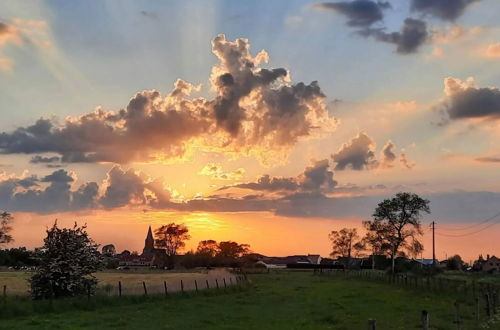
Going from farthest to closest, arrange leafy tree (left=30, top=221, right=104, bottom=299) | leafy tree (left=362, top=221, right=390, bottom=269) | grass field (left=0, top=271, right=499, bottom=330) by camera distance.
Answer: leafy tree (left=362, top=221, right=390, bottom=269) < leafy tree (left=30, top=221, right=104, bottom=299) < grass field (left=0, top=271, right=499, bottom=330)

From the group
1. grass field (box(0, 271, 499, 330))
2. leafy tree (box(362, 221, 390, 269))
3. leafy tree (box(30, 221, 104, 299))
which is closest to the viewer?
grass field (box(0, 271, 499, 330))

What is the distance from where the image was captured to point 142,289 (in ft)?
162

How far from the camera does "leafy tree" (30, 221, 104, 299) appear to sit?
44594 mm

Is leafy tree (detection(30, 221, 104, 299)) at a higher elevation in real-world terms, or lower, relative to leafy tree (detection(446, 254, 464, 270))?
higher

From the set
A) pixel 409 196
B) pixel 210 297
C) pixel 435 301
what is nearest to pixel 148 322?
pixel 210 297

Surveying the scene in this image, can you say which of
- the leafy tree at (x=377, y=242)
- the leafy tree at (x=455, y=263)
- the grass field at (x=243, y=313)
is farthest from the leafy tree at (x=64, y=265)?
the leafy tree at (x=455, y=263)

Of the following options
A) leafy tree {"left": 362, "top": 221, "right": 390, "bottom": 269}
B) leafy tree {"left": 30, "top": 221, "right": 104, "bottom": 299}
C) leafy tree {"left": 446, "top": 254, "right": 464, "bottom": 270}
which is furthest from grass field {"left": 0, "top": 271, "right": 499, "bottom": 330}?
leafy tree {"left": 446, "top": 254, "right": 464, "bottom": 270}

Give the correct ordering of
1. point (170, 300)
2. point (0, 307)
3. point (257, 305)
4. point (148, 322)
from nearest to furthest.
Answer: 1. point (148, 322)
2. point (0, 307)
3. point (257, 305)
4. point (170, 300)

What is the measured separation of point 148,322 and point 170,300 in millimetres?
14008

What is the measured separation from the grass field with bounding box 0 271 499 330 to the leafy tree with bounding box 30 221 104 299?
3.94m

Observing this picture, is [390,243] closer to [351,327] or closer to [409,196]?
[409,196]

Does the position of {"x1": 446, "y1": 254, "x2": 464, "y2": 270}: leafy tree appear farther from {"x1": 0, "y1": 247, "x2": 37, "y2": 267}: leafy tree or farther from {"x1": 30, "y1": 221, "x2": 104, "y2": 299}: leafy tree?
{"x1": 30, "y1": 221, "x2": 104, "y2": 299}: leafy tree

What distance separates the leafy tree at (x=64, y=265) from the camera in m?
44.6

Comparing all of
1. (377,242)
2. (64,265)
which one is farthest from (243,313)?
(377,242)
